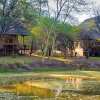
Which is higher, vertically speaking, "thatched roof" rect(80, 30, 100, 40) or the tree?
the tree

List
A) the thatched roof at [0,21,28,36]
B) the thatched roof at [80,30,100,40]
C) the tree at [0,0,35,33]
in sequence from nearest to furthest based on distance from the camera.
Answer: the tree at [0,0,35,33]
the thatched roof at [0,21,28,36]
the thatched roof at [80,30,100,40]

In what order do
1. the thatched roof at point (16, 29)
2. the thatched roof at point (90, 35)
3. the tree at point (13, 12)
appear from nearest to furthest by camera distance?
the tree at point (13, 12), the thatched roof at point (16, 29), the thatched roof at point (90, 35)

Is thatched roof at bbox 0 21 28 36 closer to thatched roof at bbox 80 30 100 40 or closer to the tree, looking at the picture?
the tree

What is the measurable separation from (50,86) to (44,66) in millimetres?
17264

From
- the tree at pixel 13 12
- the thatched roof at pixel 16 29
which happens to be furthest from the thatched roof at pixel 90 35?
the tree at pixel 13 12

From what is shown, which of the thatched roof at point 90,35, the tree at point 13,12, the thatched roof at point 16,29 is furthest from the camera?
the thatched roof at point 90,35

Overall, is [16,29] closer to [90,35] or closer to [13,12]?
[13,12]

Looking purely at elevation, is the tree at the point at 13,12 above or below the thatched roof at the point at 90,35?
above

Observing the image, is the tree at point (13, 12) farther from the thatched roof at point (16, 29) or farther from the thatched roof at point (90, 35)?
the thatched roof at point (90, 35)

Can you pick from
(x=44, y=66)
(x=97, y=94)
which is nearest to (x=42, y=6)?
(x=44, y=66)

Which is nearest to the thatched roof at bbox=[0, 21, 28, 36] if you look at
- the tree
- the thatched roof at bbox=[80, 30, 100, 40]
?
the tree

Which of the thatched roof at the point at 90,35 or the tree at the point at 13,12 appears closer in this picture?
the tree at the point at 13,12

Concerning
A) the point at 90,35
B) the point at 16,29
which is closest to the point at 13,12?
the point at 16,29

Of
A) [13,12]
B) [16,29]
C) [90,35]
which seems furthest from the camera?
[90,35]
